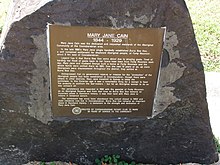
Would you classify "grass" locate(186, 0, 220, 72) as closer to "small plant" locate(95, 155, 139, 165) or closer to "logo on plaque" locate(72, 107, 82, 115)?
"small plant" locate(95, 155, 139, 165)

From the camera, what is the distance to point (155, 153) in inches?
155

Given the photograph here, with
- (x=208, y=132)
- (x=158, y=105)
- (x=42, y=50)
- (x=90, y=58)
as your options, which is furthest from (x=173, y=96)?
(x=42, y=50)

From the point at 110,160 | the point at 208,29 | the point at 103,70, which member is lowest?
the point at 110,160

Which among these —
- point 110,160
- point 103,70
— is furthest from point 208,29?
point 103,70

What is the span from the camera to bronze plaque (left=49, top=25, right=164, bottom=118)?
332cm

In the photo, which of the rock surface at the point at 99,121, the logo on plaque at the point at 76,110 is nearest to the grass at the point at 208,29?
the rock surface at the point at 99,121

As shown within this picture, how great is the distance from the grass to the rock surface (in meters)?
1.96

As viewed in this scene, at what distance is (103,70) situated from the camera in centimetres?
347

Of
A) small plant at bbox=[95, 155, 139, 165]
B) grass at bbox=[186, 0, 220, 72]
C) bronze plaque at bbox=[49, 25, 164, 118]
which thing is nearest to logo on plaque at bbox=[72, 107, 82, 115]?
bronze plaque at bbox=[49, 25, 164, 118]

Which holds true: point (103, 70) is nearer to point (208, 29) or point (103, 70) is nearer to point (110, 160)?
point (110, 160)

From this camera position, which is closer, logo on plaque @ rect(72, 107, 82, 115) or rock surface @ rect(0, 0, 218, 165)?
rock surface @ rect(0, 0, 218, 165)

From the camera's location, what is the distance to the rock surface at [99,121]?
327 centimetres

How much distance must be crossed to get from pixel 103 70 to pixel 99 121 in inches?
18.4

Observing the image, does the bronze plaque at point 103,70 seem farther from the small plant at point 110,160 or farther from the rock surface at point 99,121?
the small plant at point 110,160
